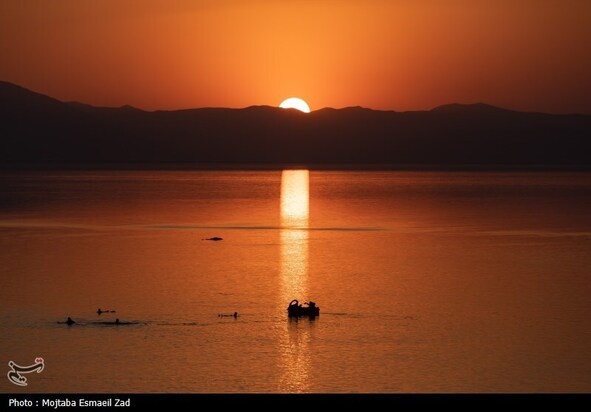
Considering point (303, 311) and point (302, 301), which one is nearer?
point (303, 311)

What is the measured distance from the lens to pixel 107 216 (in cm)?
12550

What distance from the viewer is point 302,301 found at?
53.5 metres

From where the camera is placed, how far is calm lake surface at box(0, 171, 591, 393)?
35.8 meters

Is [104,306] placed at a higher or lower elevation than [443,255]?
lower

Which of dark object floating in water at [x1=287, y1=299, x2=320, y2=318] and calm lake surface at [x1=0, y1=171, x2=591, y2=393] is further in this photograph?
dark object floating in water at [x1=287, y1=299, x2=320, y2=318]

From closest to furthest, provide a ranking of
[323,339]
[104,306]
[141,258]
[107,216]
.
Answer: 1. [323,339]
2. [104,306]
3. [141,258]
4. [107,216]

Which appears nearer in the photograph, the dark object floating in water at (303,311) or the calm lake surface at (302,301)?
the calm lake surface at (302,301)

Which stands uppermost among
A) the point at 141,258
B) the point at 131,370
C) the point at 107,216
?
the point at 107,216

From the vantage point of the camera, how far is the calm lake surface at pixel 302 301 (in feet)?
A: 118

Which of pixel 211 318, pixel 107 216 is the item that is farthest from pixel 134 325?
pixel 107 216

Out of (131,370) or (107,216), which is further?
(107,216)

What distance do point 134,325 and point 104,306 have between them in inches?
261
